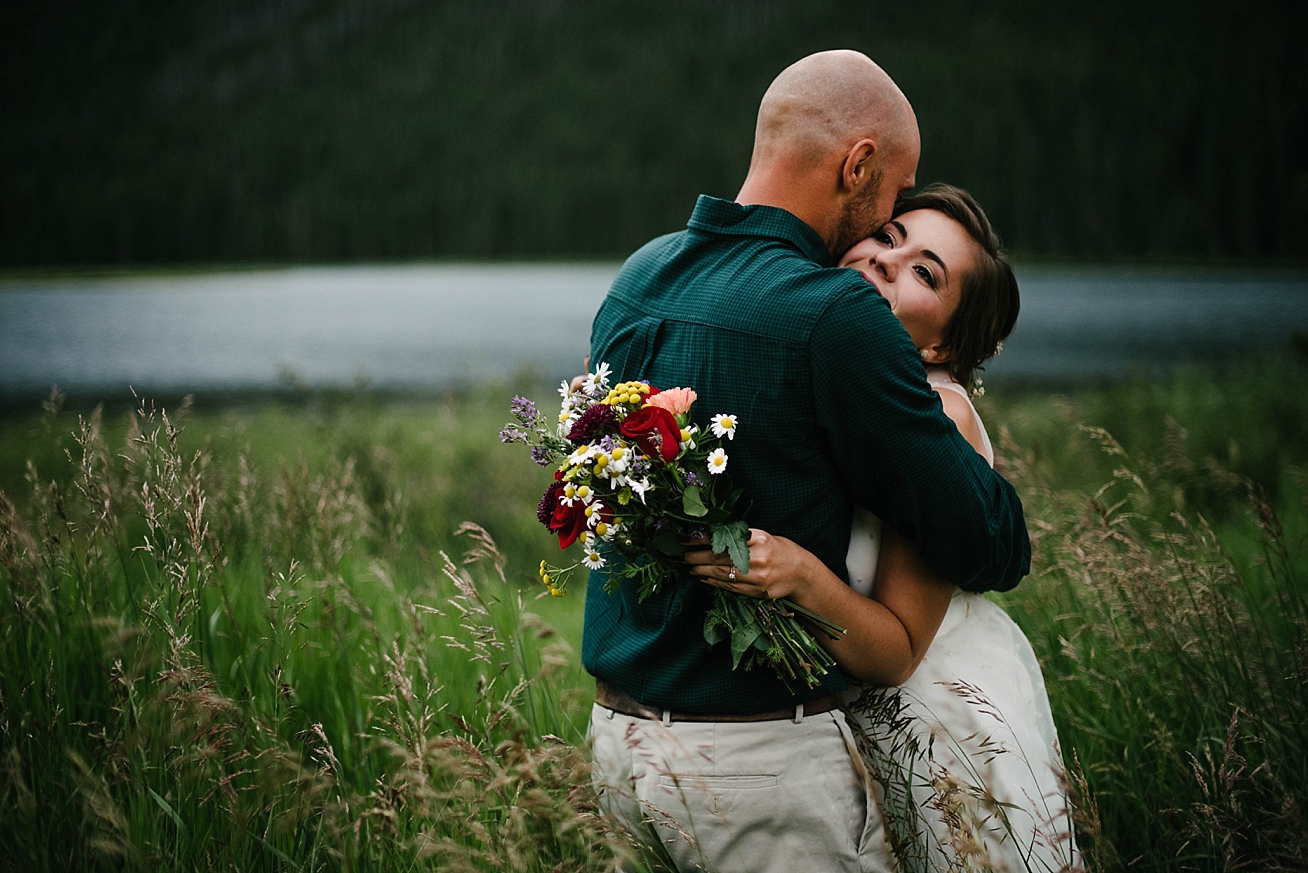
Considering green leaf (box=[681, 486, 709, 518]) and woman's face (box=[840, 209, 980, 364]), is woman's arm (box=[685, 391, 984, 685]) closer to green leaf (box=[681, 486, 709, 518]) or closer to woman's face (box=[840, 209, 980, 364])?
green leaf (box=[681, 486, 709, 518])

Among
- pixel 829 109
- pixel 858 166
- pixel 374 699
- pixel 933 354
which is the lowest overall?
pixel 374 699

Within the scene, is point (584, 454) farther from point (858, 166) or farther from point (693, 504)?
point (858, 166)

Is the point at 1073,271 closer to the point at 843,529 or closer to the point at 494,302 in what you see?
the point at 494,302

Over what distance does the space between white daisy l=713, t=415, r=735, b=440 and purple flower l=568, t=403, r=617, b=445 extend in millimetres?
217

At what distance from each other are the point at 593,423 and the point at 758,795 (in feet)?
2.98

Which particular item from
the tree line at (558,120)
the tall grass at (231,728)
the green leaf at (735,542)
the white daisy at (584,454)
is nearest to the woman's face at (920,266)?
the green leaf at (735,542)

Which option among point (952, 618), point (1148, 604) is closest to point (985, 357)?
point (952, 618)

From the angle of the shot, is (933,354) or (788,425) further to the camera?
(933,354)

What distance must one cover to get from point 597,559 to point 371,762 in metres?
1.58

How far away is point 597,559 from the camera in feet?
6.09

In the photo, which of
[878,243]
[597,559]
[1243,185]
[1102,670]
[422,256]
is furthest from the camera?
[422,256]

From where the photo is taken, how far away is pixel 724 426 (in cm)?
171

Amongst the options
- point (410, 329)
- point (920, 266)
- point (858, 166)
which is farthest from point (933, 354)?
point (410, 329)

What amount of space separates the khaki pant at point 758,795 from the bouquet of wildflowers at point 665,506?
0.16 meters
